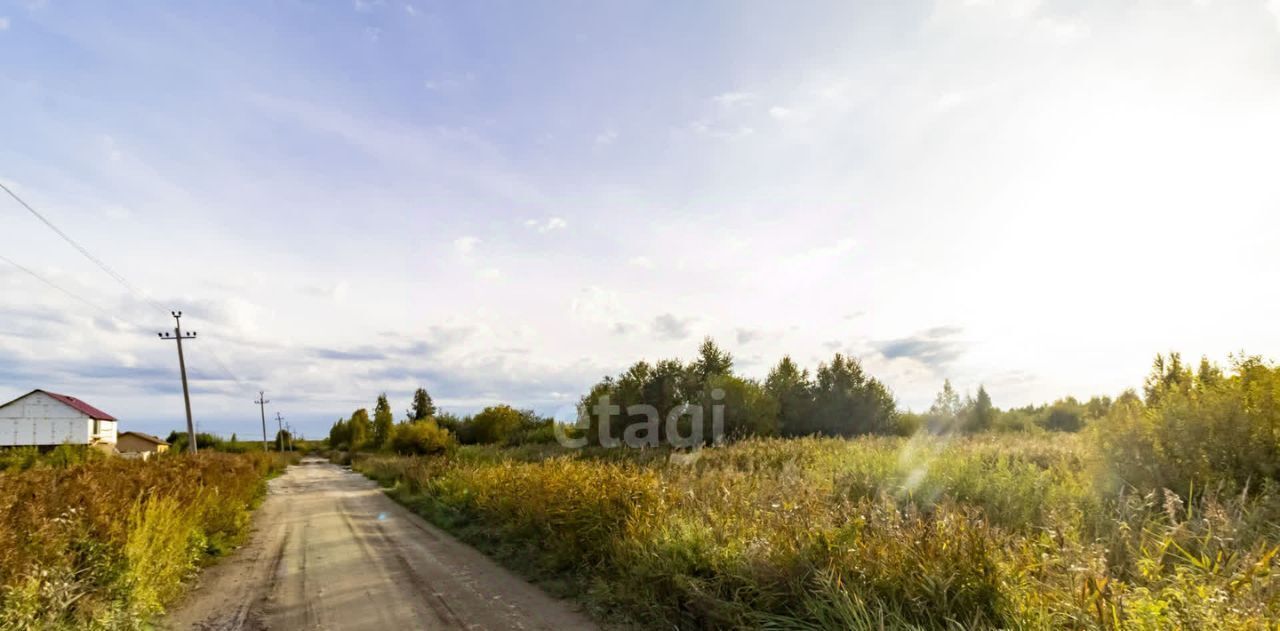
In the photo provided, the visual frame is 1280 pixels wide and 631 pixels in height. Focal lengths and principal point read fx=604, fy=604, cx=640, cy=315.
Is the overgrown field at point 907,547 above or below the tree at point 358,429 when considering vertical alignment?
above

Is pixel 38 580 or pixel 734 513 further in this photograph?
pixel 734 513

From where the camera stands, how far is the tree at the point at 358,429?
73.7 m

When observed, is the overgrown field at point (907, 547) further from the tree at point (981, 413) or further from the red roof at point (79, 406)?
the red roof at point (79, 406)

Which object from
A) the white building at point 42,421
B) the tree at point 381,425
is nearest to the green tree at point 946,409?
the tree at point 381,425

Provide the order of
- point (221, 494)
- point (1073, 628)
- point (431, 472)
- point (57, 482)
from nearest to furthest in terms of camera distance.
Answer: point (1073, 628) → point (57, 482) → point (221, 494) → point (431, 472)

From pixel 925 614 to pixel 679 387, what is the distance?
3962 cm

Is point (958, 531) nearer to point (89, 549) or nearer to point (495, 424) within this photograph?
point (89, 549)

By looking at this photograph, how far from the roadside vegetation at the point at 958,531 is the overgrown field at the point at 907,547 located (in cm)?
2

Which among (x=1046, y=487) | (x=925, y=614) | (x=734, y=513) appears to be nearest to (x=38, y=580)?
(x=734, y=513)

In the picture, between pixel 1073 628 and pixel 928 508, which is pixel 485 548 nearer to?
pixel 928 508

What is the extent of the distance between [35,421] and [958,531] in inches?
2927

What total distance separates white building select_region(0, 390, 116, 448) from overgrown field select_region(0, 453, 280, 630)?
60361mm

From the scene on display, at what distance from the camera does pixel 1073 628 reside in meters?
3.83

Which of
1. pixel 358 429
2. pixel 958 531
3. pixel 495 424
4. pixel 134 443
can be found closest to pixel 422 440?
pixel 495 424
